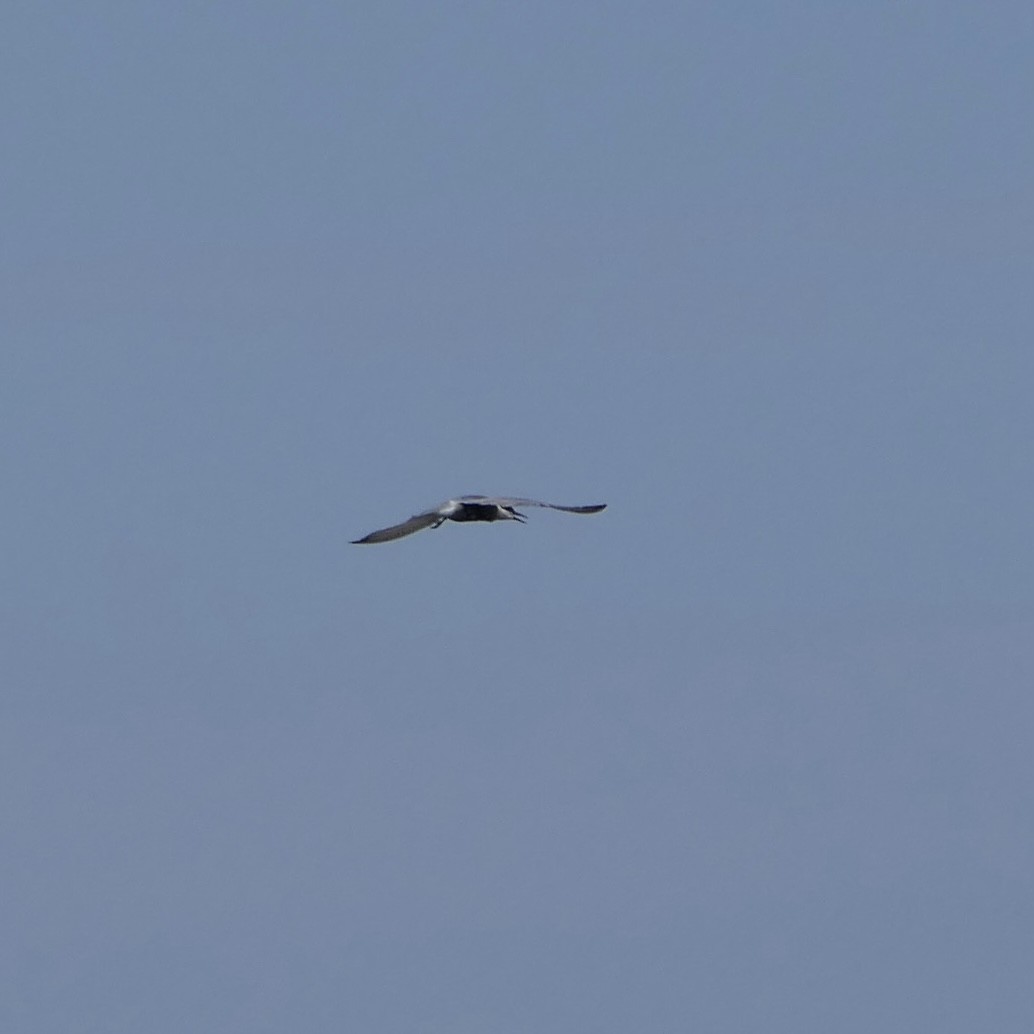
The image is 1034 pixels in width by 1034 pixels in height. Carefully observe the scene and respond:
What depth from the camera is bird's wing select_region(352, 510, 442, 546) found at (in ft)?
283

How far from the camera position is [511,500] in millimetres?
88500

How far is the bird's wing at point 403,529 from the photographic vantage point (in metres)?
86.4

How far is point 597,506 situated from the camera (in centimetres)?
8794

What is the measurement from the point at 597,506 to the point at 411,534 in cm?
570

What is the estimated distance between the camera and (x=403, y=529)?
86.6 metres

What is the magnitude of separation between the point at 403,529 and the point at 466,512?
2310mm

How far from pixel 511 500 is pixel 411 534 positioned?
3774mm

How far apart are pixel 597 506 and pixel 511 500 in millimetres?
2584

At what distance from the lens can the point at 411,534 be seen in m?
86.2

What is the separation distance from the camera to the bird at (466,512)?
86.5 m

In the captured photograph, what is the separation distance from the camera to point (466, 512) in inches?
3462

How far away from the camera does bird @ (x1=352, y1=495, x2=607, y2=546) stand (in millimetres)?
86500
